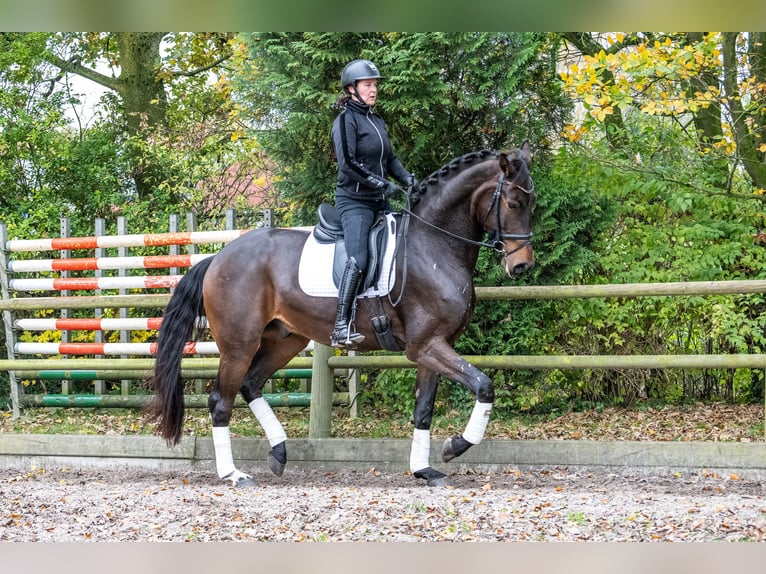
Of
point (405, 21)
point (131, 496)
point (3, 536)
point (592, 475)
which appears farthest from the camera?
point (592, 475)

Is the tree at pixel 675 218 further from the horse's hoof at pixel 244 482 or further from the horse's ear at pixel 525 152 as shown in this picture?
the horse's hoof at pixel 244 482

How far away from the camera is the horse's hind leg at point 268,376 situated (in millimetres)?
7066

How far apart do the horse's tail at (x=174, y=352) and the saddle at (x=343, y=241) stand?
1.14 m

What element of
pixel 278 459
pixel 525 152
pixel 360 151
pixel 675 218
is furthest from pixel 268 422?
pixel 675 218

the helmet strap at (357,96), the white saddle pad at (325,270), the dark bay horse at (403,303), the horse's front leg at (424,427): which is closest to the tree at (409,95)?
the helmet strap at (357,96)

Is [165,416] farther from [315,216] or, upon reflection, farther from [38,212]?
[38,212]

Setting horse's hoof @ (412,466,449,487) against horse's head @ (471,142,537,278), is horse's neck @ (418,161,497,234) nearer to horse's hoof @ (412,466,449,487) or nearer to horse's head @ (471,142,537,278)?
horse's head @ (471,142,537,278)

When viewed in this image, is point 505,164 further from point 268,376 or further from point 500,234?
point 268,376

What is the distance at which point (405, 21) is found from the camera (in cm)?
181

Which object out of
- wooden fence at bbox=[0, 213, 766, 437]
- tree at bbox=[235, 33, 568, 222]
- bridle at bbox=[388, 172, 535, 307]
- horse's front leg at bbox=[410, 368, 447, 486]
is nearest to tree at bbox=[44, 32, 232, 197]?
wooden fence at bbox=[0, 213, 766, 437]

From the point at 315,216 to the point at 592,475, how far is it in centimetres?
380

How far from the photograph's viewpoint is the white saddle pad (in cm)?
653

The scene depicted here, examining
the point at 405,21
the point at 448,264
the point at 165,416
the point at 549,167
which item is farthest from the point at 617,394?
the point at 405,21

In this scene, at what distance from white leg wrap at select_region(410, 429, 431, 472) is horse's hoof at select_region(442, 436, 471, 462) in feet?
0.76
